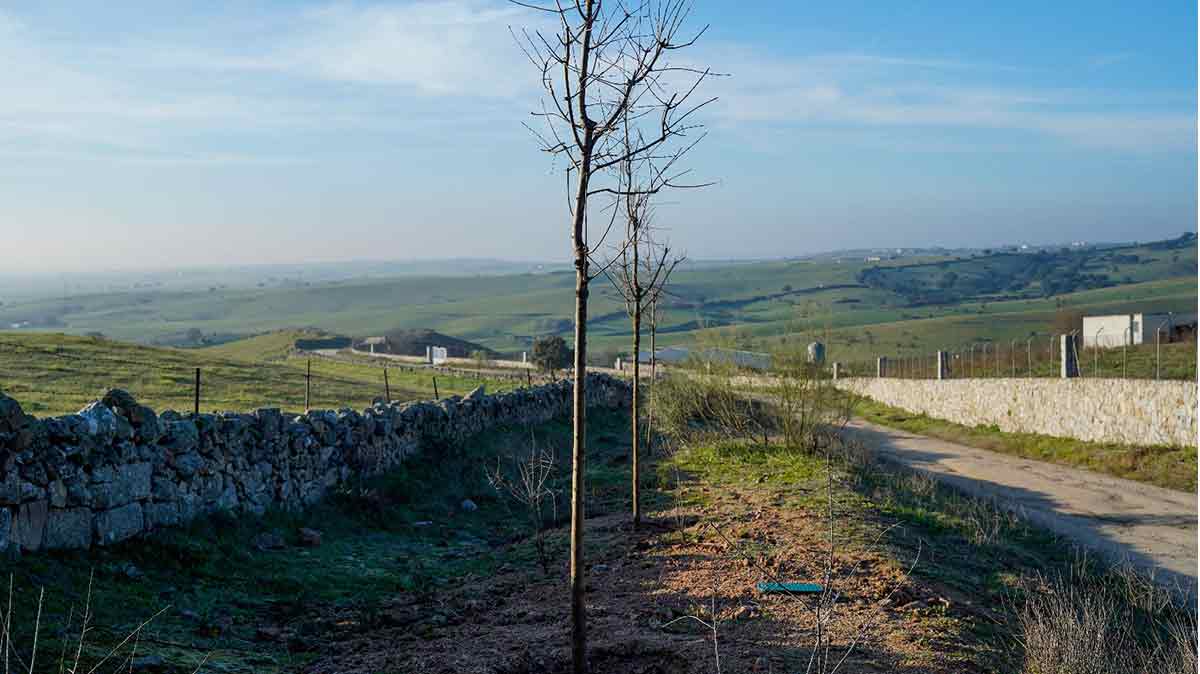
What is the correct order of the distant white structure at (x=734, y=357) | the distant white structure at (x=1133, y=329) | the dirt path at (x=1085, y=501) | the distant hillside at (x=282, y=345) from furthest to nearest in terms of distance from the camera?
the distant hillside at (x=282, y=345)
the distant white structure at (x=1133, y=329)
the distant white structure at (x=734, y=357)
the dirt path at (x=1085, y=501)

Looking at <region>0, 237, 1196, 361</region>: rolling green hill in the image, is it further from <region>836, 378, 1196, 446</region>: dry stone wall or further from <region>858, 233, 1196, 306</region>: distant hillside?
<region>836, 378, 1196, 446</region>: dry stone wall

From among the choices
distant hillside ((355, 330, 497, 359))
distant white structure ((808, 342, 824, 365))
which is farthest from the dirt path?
distant hillside ((355, 330, 497, 359))

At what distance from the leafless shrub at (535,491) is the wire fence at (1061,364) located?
67.3 ft

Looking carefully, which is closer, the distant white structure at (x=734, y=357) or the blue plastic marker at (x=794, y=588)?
the blue plastic marker at (x=794, y=588)

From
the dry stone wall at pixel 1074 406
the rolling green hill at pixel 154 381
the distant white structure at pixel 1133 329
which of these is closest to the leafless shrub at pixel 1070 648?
the rolling green hill at pixel 154 381

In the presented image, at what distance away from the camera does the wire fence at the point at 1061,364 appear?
3491cm

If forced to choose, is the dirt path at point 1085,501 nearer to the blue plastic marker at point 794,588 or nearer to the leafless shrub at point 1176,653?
the leafless shrub at point 1176,653

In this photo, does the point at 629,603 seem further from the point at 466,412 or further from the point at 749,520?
the point at 466,412

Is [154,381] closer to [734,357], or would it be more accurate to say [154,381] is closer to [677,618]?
[734,357]

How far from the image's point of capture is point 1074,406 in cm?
3192

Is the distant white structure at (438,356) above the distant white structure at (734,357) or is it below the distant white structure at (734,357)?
below

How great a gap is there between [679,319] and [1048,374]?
103486 millimetres

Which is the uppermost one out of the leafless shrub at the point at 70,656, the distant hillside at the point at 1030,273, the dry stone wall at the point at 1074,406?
the distant hillside at the point at 1030,273

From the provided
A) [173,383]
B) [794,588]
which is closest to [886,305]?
[173,383]
